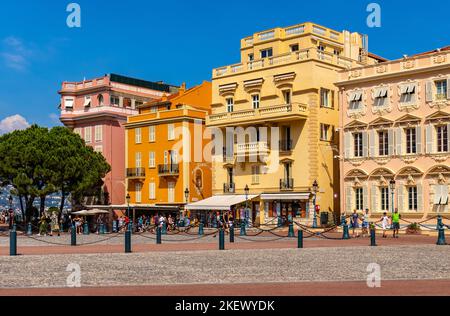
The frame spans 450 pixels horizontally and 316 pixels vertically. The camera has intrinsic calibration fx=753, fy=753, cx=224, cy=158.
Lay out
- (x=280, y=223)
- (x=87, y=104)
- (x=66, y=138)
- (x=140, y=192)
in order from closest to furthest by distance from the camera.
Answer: (x=280, y=223)
(x=66, y=138)
(x=140, y=192)
(x=87, y=104)

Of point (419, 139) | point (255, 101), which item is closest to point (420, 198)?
point (419, 139)

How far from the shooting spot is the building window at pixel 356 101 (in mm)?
49156

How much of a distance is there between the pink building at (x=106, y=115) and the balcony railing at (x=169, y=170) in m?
7.08

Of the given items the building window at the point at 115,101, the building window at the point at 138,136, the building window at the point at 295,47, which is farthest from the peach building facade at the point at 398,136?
the building window at the point at 115,101

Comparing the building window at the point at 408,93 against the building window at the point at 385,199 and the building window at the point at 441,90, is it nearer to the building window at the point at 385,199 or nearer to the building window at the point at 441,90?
the building window at the point at 441,90

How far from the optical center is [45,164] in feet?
187

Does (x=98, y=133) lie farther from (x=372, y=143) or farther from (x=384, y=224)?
(x=384, y=224)

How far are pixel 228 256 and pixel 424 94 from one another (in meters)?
25.8

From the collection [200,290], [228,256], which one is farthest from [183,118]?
[200,290]

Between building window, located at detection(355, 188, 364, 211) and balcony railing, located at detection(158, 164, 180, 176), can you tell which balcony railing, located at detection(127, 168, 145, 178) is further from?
building window, located at detection(355, 188, 364, 211)

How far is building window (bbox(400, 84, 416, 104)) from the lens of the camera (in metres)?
46.1

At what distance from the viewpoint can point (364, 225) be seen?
40125mm
